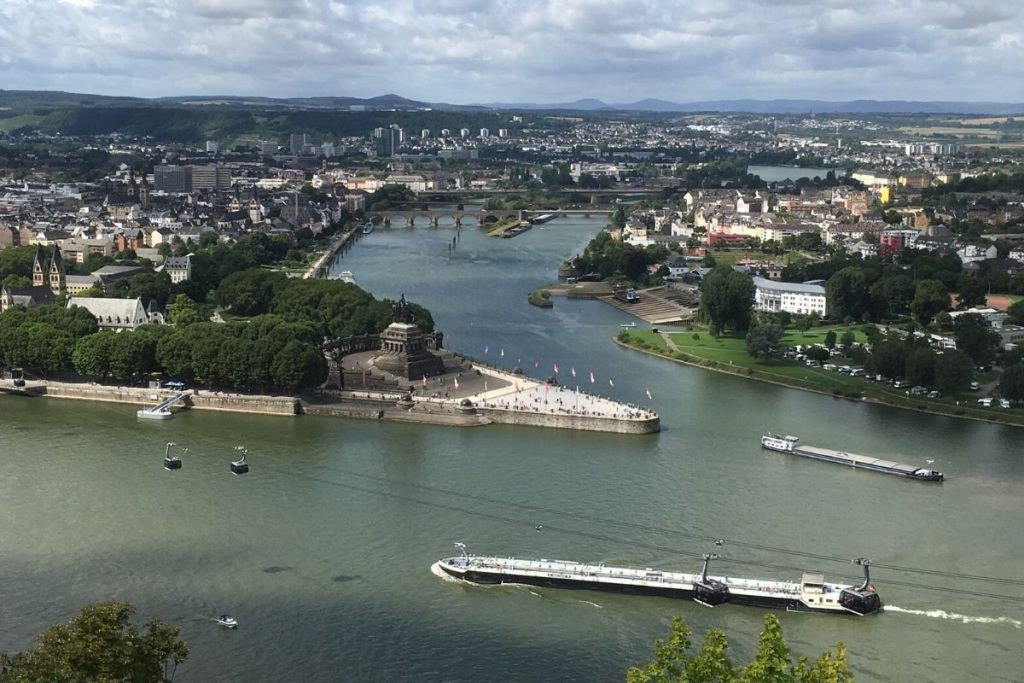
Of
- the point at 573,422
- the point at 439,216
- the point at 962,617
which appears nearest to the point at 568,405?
the point at 573,422

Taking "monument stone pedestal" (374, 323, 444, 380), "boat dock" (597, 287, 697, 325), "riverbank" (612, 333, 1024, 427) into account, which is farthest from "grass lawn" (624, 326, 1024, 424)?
"monument stone pedestal" (374, 323, 444, 380)

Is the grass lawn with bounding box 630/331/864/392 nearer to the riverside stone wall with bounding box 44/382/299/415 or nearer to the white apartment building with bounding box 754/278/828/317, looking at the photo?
the white apartment building with bounding box 754/278/828/317

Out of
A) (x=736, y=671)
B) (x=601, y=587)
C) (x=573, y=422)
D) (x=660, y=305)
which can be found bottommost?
(x=660, y=305)

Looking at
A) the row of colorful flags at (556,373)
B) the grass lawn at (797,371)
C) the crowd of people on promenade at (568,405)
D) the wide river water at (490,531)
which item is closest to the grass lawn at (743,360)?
the grass lawn at (797,371)

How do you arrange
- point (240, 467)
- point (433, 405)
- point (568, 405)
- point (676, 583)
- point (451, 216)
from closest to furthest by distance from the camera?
point (676, 583), point (240, 467), point (568, 405), point (433, 405), point (451, 216)

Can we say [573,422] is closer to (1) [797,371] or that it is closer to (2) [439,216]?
(1) [797,371]

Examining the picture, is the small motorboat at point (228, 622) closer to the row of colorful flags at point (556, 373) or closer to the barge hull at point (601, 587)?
the barge hull at point (601, 587)

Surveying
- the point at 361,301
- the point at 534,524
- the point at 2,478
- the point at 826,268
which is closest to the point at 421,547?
the point at 534,524
